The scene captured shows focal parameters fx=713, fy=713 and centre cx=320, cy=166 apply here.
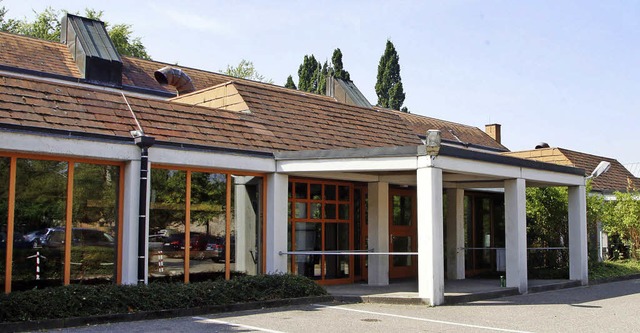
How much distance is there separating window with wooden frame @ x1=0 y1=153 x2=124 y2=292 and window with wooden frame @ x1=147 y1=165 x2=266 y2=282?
79cm

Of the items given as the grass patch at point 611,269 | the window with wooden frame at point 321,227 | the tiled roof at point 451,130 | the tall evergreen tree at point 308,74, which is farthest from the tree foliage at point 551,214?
the tall evergreen tree at point 308,74

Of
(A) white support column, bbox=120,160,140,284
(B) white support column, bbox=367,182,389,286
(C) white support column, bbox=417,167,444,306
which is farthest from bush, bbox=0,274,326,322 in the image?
(B) white support column, bbox=367,182,389,286

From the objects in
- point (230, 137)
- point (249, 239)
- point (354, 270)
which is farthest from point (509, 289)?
point (230, 137)

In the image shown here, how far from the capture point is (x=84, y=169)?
12.1m

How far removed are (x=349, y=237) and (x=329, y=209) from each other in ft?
3.30

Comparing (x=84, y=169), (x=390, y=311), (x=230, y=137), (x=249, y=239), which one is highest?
(x=230, y=137)

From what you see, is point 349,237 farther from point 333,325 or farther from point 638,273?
point 638,273

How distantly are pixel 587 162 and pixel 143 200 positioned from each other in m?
22.3

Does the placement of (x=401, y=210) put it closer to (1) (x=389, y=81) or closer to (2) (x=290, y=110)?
(2) (x=290, y=110)

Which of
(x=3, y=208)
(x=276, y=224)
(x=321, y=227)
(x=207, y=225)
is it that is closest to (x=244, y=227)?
(x=276, y=224)

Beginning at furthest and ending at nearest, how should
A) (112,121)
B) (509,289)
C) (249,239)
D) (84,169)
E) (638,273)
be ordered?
1. (638,273)
2. (509,289)
3. (249,239)
4. (112,121)
5. (84,169)

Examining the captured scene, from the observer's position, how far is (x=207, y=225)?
45.4 ft

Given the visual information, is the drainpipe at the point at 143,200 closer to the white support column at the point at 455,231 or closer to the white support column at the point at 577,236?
the white support column at the point at 455,231

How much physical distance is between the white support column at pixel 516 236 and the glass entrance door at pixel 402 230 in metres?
3.45
